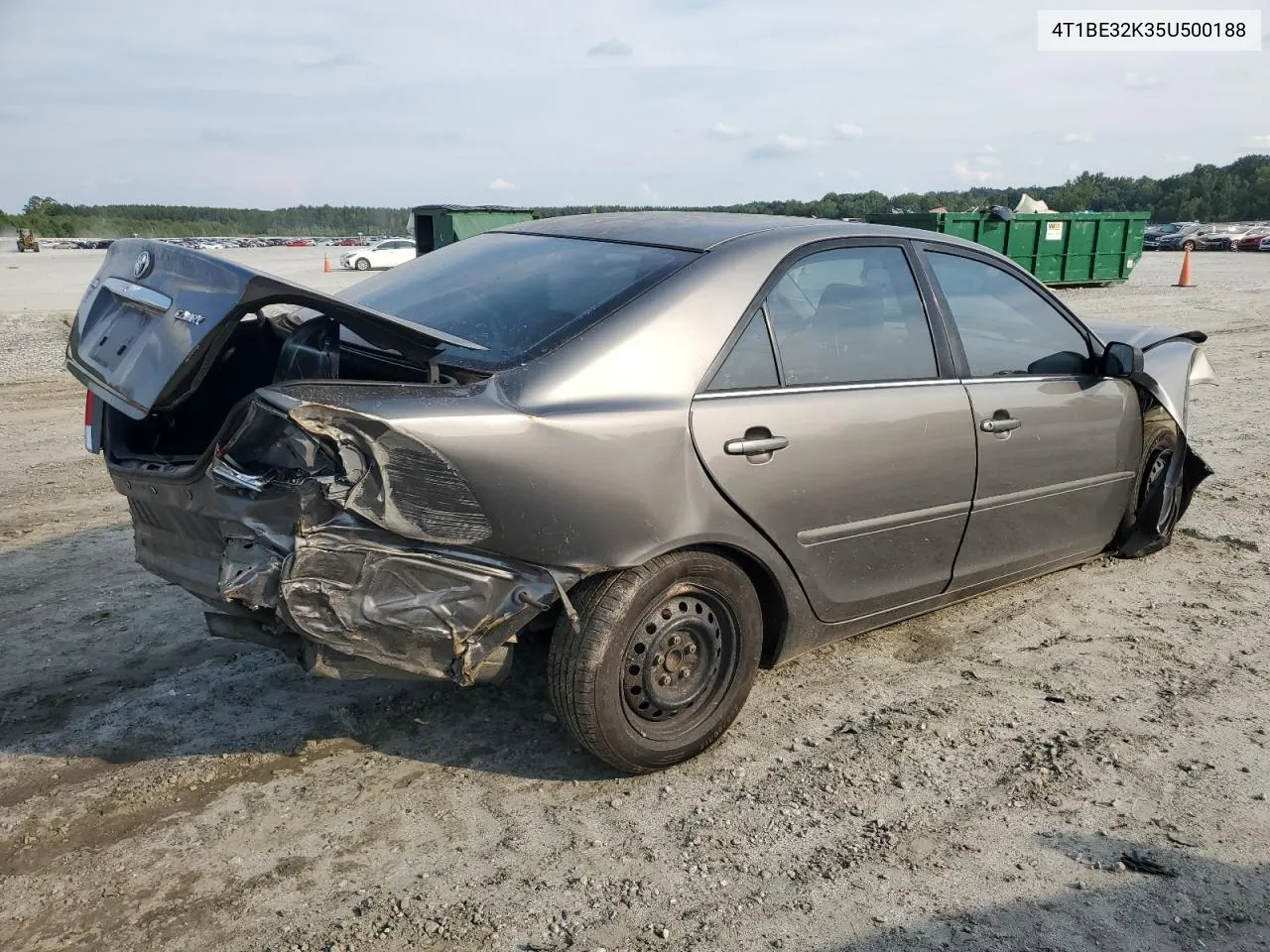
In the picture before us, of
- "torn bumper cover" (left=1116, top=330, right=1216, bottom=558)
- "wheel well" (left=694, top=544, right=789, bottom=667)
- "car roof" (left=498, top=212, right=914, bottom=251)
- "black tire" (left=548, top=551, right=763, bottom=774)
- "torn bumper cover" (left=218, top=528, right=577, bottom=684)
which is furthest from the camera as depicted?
"torn bumper cover" (left=1116, top=330, right=1216, bottom=558)

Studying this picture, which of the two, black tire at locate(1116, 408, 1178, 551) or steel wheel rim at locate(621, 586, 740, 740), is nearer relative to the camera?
steel wheel rim at locate(621, 586, 740, 740)

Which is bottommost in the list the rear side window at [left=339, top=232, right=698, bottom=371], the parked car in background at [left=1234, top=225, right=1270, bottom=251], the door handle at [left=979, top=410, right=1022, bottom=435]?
the door handle at [left=979, top=410, right=1022, bottom=435]

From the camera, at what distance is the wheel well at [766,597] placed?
3235 millimetres

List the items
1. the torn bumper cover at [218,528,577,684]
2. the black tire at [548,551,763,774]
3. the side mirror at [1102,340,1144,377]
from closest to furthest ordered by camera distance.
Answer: the torn bumper cover at [218,528,577,684] < the black tire at [548,551,763,774] < the side mirror at [1102,340,1144,377]

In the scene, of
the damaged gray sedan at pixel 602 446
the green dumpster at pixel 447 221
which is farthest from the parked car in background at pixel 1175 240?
the damaged gray sedan at pixel 602 446

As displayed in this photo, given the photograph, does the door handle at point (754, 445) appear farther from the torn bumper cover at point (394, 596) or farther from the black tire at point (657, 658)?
the torn bumper cover at point (394, 596)

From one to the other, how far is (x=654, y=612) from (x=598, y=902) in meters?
0.84

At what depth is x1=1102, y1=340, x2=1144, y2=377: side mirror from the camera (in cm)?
433

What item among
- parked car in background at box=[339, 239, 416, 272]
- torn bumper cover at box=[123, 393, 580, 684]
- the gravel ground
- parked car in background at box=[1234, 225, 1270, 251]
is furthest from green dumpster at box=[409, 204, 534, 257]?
parked car in background at box=[1234, 225, 1270, 251]

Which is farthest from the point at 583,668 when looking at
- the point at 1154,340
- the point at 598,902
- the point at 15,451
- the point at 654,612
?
the point at 15,451

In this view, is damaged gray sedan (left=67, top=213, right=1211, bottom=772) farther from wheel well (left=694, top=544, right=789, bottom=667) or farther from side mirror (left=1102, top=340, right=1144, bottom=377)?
side mirror (left=1102, top=340, right=1144, bottom=377)

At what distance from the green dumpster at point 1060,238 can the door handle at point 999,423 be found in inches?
681

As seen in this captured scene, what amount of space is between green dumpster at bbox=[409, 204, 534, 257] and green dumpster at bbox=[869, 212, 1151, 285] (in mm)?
9298

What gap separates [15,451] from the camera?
290 inches
